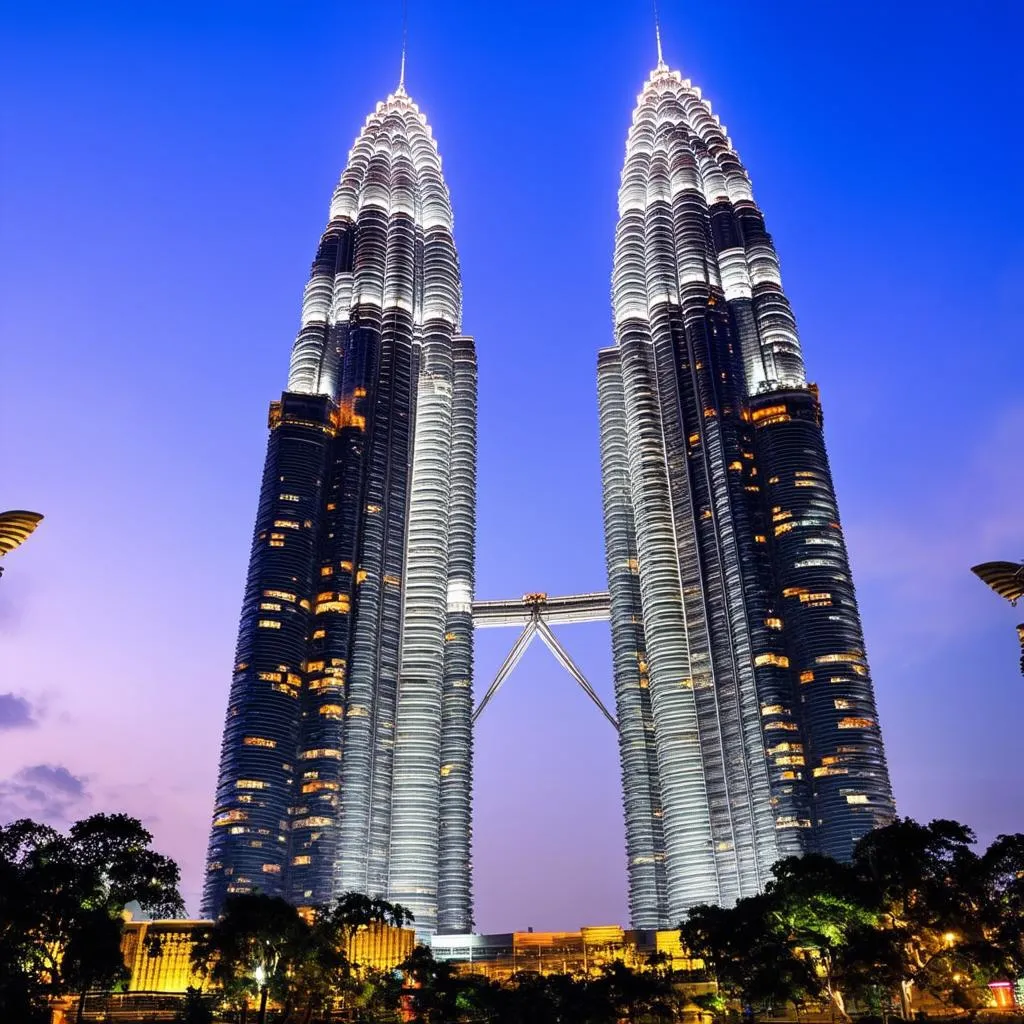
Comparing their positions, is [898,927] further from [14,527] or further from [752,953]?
Result: [14,527]

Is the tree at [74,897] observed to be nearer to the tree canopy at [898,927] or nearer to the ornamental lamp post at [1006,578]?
the tree canopy at [898,927]

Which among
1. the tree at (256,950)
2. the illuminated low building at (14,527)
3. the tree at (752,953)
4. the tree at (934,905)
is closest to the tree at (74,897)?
the tree at (256,950)

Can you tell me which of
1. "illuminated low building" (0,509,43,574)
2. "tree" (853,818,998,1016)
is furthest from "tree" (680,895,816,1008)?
"illuminated low building" (0,509,43,574)

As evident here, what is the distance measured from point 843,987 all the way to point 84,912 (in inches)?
2027

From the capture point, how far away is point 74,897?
6744 cm

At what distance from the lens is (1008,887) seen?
8312cm

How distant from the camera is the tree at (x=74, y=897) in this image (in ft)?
208

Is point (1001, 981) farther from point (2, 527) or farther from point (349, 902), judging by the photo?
point (2, 527)

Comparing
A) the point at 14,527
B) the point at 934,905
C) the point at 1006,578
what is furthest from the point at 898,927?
the point at 14,527

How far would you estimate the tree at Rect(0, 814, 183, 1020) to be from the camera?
208 feet

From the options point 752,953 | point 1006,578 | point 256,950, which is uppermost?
point 1006,578

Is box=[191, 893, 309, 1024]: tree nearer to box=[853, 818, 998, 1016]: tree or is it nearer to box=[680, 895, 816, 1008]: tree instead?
box=[680, 895, 816, 1008]: tree

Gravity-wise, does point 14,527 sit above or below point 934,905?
above

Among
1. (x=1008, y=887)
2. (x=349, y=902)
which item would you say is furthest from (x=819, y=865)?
(x=349, y=902)
